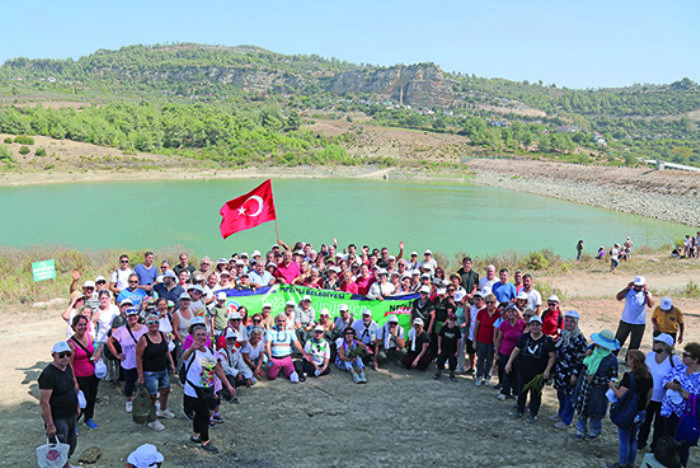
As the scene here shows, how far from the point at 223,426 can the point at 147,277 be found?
3.65 meters

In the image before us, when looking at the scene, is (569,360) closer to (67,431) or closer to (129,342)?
(129,342)

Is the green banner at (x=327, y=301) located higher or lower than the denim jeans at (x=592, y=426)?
higher

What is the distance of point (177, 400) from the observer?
6676 millimetres

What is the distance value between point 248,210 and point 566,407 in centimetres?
756

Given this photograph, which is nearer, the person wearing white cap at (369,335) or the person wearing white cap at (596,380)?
the person wearing white cap at (596,380)

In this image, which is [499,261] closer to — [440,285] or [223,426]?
[440,285]

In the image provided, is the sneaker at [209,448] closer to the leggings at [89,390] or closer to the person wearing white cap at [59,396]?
the person wearing white cap at [59,396]

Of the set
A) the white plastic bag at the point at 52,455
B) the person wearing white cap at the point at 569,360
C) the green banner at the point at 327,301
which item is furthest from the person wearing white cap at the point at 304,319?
the white plastic bag at the point at 52,455

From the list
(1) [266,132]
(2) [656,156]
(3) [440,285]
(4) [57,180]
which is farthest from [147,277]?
(2) [656,156]

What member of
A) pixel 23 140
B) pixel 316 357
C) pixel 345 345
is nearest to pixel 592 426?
pixel 345 345

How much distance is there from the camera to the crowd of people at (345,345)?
201 inches

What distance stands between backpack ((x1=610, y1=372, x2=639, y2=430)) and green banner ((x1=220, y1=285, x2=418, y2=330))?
383 cm

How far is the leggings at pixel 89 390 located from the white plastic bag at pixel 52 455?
1160 mm

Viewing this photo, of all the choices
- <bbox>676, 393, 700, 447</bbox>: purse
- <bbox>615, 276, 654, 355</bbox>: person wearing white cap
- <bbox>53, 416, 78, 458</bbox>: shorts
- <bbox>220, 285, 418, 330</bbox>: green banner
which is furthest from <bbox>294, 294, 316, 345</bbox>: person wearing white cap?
<bbox>676, 393, 700, 447</bbox>: purse
